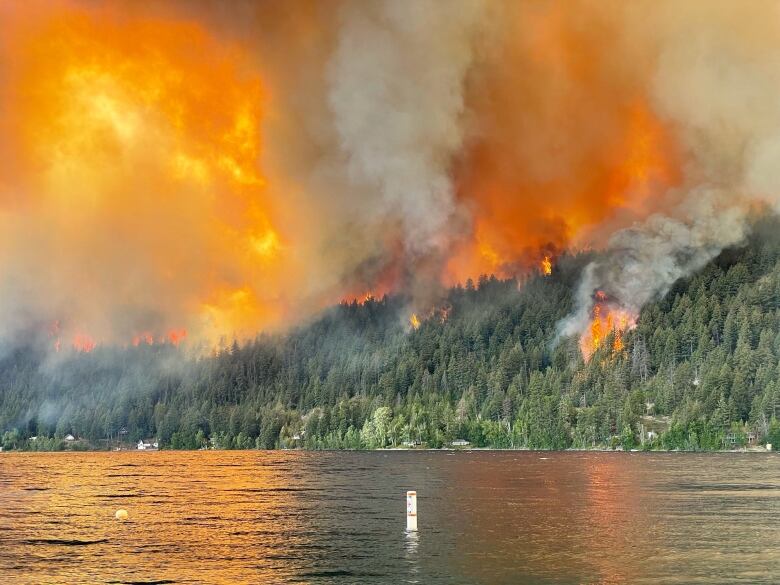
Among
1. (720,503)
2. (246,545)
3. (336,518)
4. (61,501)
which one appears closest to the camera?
(246,545)

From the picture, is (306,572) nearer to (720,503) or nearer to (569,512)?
(569,512)

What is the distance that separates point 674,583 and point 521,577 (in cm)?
993

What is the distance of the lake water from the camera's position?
200 feet

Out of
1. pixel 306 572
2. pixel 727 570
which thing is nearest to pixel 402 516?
pixel 306 572

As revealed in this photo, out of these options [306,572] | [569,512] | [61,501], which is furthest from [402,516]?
[61,501]

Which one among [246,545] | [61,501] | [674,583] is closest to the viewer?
[674,583]

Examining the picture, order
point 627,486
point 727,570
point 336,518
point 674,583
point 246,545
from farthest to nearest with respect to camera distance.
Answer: point 627,486, point 336,518, point 246,545, point 727,570, point 674,583

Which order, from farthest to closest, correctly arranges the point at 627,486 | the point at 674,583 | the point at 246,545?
the point at 627,486 < the point at 246,545 < the point at 674,583

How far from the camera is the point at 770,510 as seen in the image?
342 ft

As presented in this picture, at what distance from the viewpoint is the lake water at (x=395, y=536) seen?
200 ft

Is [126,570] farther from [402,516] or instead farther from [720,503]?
[720,503]

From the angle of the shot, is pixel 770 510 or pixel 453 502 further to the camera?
pixel 453 502

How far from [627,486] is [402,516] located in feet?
220

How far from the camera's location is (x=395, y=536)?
82.2m
